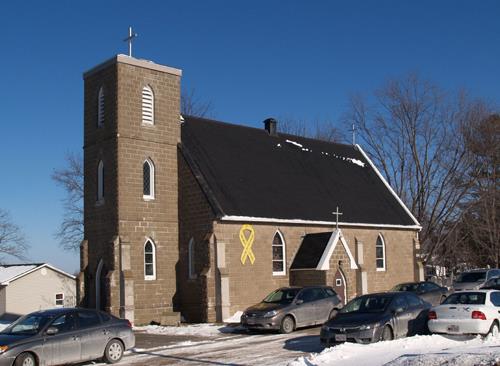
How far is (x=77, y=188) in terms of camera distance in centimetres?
5681

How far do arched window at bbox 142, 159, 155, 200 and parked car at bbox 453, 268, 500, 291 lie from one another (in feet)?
50.7

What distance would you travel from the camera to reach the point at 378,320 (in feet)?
60.0

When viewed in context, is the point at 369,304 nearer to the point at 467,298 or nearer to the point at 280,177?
the point at 467,298

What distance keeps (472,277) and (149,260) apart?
16.3m

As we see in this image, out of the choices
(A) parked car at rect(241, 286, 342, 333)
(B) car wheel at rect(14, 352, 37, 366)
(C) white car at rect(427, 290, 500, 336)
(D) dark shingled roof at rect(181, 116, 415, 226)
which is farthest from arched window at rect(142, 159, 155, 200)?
(C) white car at rect(427, 290, 500, 336)

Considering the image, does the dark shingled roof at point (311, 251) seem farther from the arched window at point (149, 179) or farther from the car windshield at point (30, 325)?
the car windshield at point (30, 325)

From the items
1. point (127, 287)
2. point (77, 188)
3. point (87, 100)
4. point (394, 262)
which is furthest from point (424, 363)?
point (77, 188)

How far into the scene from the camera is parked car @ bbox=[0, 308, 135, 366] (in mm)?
15578

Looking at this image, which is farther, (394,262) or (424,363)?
(394,262)

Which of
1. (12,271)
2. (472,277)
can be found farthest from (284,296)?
(12,271)

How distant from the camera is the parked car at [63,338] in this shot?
15578mm

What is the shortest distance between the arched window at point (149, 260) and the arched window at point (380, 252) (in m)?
12.9

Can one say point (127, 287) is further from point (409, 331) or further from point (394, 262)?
point (394, 262)

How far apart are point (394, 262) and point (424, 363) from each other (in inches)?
994
